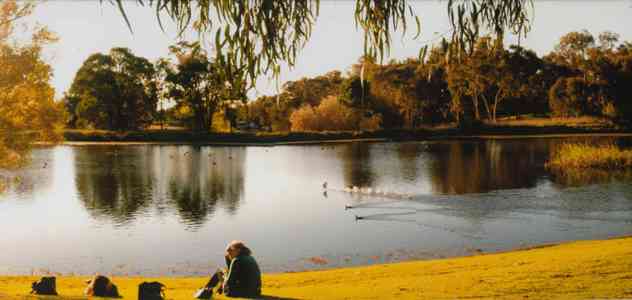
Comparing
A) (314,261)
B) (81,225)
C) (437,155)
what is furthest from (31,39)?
(437,155)

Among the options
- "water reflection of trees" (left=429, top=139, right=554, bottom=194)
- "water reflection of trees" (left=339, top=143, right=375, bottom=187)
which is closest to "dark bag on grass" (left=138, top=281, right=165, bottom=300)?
"water reflection of trees" (left=429, top=139, right=554, bottom=194)

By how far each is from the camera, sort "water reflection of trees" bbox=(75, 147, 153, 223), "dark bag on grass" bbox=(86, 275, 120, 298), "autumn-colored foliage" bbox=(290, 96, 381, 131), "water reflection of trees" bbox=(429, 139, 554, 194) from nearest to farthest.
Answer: "dark bag on grass" bbox=(86, 275, 120, 298)
"water reflection of trees" bbox=(75, 147, 153, 223)
"water reflection of trees" bbox=(429, 139, 554, 194)
"autumn-colored foliage" bbox=(290, 96, 381, 131)

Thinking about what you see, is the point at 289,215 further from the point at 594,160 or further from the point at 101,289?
the point at 594,160

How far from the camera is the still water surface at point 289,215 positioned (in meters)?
17.2

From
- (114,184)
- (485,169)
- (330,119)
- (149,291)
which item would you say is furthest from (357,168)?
(330,119)

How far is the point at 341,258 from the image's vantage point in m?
16.6

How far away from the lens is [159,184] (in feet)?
113

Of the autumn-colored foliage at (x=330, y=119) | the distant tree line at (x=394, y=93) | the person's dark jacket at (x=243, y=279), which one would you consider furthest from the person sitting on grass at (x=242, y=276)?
the autumn-colored foliage at (x=330, y=119)

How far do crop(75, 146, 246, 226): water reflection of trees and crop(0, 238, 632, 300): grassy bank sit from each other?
33.9ft

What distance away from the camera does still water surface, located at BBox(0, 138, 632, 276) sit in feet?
56.4

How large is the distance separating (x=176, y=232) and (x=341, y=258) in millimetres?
6720

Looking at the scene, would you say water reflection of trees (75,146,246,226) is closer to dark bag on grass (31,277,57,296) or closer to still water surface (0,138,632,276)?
still water surface (0,138,632,276)

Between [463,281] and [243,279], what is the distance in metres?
3.79

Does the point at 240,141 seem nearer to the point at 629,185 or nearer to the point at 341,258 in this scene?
the point at 629,185
